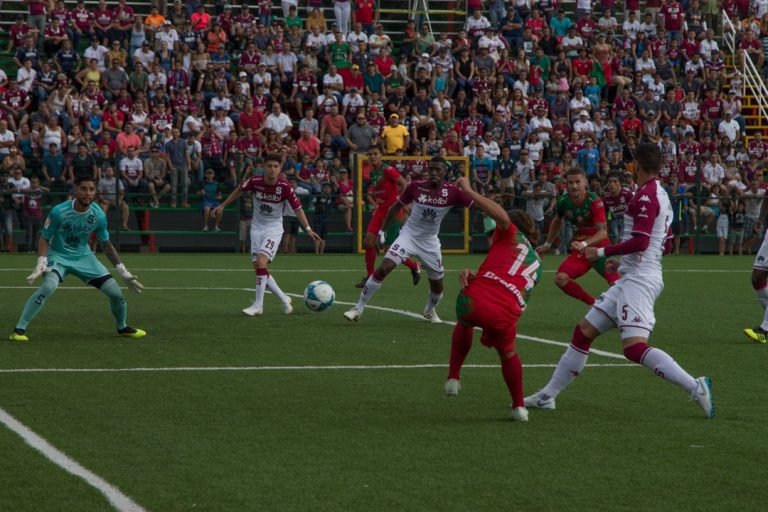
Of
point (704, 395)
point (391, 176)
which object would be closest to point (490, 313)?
point (704, 395)

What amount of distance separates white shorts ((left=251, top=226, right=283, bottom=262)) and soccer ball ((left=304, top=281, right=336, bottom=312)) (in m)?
0.76

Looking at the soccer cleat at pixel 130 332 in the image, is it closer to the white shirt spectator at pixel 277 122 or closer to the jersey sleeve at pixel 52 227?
the jersey sleeve at pixel 52 227

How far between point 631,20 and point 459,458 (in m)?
30.5

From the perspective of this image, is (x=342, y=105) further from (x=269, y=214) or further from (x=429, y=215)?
(x=429, y=215)

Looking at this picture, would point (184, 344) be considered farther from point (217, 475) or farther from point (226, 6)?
point (226, 6)

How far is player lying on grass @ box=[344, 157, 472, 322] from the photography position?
14.6 meters


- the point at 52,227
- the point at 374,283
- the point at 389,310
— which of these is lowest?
the point at 389,310

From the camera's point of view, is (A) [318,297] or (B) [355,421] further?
(A) [318,297]

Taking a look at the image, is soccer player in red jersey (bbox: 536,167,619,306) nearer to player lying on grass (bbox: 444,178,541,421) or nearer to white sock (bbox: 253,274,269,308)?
white sock (bbox: 253,274,269,308)

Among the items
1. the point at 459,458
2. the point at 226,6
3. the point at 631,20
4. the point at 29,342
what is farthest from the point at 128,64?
the point at 459,458

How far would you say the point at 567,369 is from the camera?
348 inches

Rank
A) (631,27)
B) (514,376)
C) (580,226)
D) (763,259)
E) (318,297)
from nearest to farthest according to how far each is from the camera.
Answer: (514,376) → (763,259) → (580,226) → (318,297) → (631,27)

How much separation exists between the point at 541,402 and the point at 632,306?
101cm

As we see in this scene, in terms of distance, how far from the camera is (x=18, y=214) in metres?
27.3
